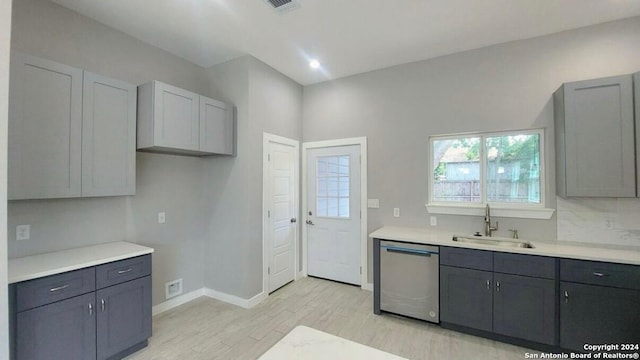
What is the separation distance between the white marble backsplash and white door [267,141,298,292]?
314cm

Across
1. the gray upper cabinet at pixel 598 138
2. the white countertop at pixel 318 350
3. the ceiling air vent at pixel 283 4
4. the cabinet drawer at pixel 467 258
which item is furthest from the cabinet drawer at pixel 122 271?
the gray upper cabinet at pixel 598 138

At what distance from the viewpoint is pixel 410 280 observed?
9.23ft

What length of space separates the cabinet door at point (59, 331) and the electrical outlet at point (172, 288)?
42.1 inches

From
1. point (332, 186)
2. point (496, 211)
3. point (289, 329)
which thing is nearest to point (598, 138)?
point (496, 211)

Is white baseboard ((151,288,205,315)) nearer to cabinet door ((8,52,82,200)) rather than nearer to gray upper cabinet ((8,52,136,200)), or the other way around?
gray upper cabinet ((8,52,136,200))

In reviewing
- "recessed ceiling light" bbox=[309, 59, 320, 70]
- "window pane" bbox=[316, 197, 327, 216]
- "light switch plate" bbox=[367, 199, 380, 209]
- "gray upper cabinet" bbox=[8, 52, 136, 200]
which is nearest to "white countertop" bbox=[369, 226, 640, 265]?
"light switch plate" bbox=[367, 199, 380, 209]

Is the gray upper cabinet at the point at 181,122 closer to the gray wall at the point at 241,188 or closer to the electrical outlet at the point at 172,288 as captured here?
the gray wall at the point at 241,188

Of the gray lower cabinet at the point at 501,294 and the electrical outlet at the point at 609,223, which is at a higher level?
the electrical outlet at the point at 609,223

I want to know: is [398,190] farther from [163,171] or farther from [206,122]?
[163,171]

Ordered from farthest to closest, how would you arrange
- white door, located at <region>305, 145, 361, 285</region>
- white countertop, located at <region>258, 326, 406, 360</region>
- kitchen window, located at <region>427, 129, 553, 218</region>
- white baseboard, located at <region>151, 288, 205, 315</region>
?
white door, located at <region>305, 145, 361, 285</region> < white baseboard, located at <region>151, 288, 205, 315</region> < kitchen window, located at <region>427, 129, 553, 218</region> < white countertop, located at <region>258, 326, 406, 360</region>

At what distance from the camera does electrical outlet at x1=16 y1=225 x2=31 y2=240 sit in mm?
2059

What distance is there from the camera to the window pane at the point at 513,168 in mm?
2865

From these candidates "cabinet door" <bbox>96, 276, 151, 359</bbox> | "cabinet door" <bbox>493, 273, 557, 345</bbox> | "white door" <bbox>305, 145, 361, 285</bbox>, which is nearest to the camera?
"cabinet door" <bbox>96, 276, 151, 359</bbox>

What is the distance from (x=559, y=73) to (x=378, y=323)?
10.5 ft
